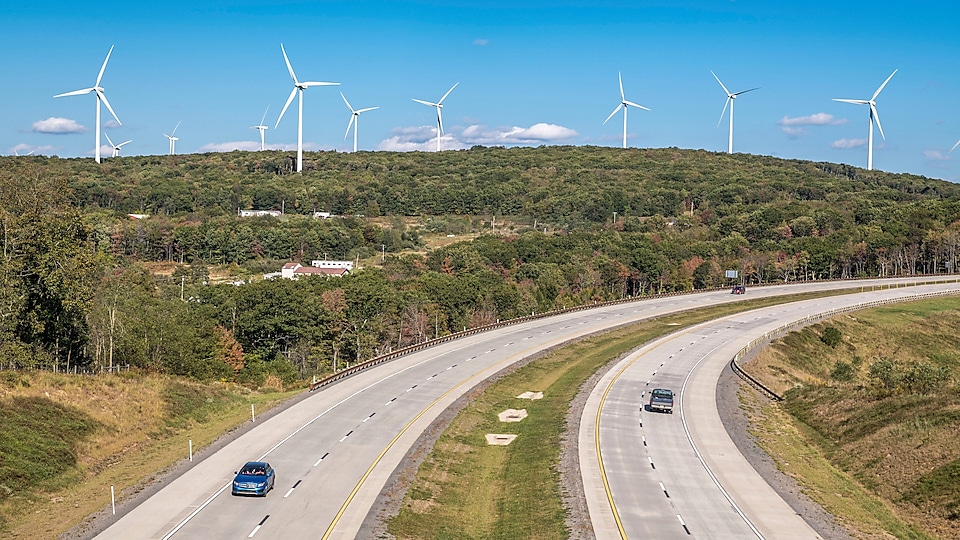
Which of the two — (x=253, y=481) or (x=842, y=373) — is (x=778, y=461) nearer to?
(x=253, y=481)

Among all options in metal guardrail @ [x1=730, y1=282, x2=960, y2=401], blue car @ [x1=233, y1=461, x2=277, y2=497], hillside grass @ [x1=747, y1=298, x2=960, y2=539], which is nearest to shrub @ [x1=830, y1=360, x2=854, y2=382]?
hillside grass @ [x1=747, y1=298, x2=960, y2=539]

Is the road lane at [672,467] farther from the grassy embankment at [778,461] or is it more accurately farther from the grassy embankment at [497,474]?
the grassy embankment at [778,461]

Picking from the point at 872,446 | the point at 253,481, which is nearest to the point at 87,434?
the point at 253,481

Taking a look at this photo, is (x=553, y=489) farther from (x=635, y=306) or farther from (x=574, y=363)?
(x=635, y=306)

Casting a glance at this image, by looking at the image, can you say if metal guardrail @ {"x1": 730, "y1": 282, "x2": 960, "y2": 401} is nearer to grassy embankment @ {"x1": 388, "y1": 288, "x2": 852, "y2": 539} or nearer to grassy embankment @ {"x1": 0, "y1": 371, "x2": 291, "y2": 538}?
grassy embankment @ {"x1": 388, "y1": 288, "x2": 852, "y2": 539}

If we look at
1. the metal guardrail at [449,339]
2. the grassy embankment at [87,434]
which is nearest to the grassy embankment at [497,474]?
the metal guardrail at [449,339]

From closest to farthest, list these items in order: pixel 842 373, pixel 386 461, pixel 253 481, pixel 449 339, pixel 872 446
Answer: pixel 253 481 → pixel 386 461 → pixel 872 446 → pixel 842 373 → pixel 449 339

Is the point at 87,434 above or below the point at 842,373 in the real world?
above
